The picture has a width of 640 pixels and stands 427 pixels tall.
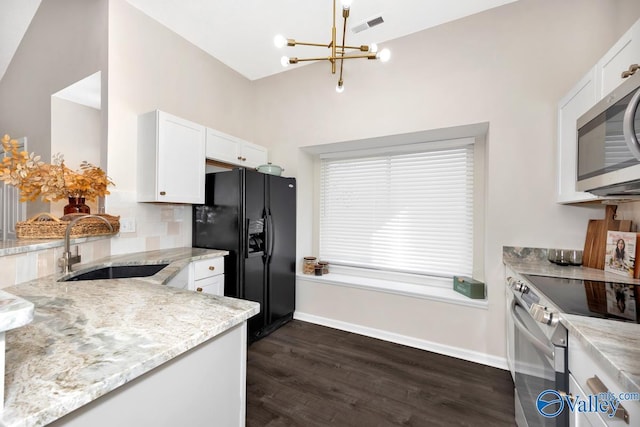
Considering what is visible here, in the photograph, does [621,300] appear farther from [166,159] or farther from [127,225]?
[127,225]

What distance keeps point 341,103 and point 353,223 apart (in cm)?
141

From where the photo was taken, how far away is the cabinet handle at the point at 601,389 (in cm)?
67

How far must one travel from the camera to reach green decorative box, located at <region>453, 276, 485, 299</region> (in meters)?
2.40

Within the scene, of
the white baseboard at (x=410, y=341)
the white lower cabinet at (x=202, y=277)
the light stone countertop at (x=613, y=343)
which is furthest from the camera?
the white baseboard at (x=410, y=341)

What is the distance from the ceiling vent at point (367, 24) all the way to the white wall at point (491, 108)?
34 centimetres

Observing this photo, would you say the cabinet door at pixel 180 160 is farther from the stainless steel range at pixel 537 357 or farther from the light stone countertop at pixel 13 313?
the stainless steel range at pixel 537 357

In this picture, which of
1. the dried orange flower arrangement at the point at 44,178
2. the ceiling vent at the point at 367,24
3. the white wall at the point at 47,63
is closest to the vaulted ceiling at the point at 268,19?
the ceiling vent at the point at 367,24

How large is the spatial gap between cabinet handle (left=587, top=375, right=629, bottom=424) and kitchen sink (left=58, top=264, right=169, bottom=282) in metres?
2.43

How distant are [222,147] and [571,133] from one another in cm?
294

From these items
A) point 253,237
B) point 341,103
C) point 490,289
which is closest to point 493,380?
point 490,289

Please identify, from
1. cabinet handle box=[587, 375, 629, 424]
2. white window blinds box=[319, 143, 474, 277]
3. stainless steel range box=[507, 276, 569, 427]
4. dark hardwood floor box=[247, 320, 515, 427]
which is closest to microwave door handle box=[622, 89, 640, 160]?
stainless steel range box=[507, 276, 569, 427]

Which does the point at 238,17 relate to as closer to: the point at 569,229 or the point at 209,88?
the point at 209,88

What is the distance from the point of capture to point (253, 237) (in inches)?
→ 106

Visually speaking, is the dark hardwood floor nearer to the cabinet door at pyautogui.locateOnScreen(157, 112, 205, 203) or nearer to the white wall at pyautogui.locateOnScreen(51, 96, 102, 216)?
the cabinet door at pyautogui.locateOnScreen(157, 112, 205, 203)
